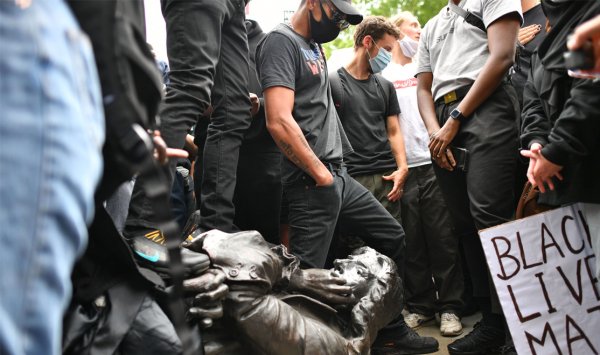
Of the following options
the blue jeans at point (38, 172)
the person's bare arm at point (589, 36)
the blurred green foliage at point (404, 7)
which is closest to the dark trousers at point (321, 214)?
the person's bare arm at point (589, 36)

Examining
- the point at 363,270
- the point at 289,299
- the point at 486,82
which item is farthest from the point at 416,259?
the point at 289,299

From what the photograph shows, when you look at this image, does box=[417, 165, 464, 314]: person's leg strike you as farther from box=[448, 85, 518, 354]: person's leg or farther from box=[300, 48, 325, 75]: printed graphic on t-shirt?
box=[300, 48, 325, 75]: printed graphic on t-shirt

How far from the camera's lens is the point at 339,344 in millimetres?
2258

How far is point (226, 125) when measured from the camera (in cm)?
317

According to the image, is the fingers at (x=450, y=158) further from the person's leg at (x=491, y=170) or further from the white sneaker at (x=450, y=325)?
the white sneaker at (x=450, y=325)

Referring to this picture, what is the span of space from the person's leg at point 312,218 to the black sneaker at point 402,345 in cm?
59

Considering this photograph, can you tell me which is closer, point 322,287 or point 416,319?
point 322,287

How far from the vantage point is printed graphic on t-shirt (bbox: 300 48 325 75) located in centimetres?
357

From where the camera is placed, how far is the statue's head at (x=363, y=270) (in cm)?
257

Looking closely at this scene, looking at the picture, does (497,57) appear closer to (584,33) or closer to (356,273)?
(356,273)

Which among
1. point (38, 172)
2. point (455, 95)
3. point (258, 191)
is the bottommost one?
point (258, 191)

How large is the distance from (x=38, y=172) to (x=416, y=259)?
3904 mm

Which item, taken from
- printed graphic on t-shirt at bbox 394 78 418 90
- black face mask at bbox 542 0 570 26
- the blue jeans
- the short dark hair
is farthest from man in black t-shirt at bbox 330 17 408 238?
the blue jeans

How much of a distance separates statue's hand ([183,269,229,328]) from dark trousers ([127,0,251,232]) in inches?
18.4
